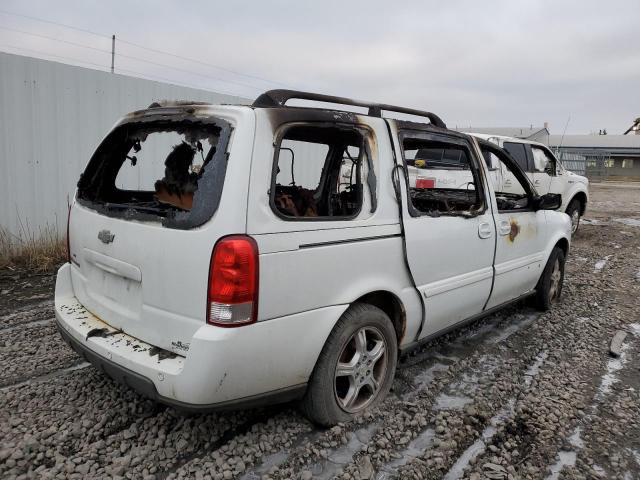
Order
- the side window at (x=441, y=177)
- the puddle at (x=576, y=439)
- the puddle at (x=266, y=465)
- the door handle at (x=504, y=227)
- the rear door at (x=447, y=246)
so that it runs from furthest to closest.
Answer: the door handle at (x=504, y=227), the side window at (x=441, y=177), the rear door at (x=447, y=246), the puddle at (x=576, y=439), the puddle at (x=266, y=465)

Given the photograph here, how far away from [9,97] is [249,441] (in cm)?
562

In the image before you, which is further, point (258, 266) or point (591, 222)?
point (591, 222)

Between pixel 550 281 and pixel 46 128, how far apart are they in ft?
20.9

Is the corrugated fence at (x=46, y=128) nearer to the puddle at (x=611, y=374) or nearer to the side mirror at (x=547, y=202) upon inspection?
the side mirror at (x=547, y=202)

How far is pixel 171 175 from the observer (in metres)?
2.85

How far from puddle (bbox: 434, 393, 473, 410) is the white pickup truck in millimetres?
4446

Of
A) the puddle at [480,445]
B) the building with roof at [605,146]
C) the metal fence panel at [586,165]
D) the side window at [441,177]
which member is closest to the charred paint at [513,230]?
the side window at [441,177]

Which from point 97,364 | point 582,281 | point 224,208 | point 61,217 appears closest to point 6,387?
point 97,364

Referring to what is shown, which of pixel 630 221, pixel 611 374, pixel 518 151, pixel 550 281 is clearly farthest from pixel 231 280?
pixel 630 221

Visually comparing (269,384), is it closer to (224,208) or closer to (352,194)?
(224,208)

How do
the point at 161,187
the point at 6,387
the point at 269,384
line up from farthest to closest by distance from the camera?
the point at 6,387
the point at 161,187
the point at 269,384

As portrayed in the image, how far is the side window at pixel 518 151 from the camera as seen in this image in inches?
363

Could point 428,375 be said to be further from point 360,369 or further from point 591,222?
point 591,222

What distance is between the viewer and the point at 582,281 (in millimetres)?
6461
